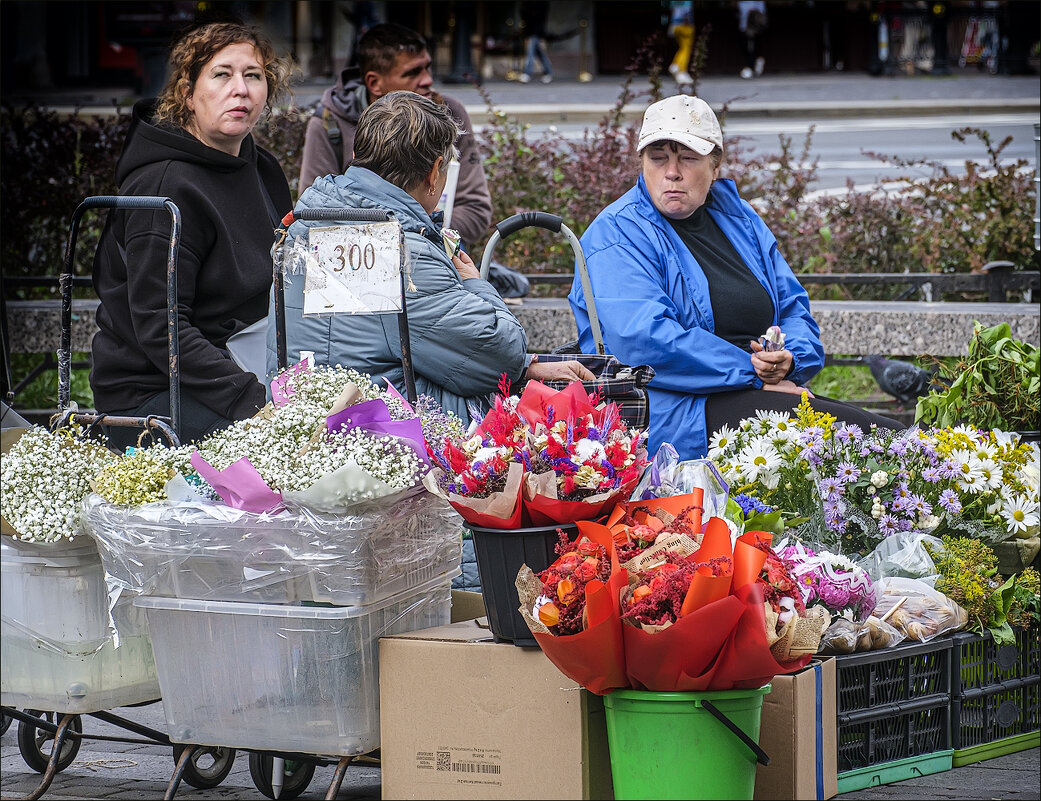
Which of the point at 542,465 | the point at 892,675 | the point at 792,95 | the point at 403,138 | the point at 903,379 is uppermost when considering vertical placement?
the point at 792,95

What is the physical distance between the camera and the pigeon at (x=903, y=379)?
5.81 m

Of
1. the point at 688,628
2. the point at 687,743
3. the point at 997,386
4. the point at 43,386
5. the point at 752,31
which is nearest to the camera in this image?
the point at 688,628

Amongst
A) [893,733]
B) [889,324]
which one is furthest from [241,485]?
[889,324]

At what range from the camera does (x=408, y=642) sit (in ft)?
9.67

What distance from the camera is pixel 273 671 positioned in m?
2.97

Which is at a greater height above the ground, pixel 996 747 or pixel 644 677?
pixel 644 677

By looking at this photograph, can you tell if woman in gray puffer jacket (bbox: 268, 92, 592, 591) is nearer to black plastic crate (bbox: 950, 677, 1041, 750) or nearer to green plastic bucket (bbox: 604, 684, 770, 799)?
green plastic bucket (bbox: 604, 684, 770, 799)

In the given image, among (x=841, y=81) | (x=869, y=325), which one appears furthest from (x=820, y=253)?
(x=841, y=81)

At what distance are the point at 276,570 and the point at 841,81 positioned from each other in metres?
22.7

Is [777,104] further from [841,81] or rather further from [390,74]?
[390,74]

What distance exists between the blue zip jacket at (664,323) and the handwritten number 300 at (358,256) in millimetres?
1217

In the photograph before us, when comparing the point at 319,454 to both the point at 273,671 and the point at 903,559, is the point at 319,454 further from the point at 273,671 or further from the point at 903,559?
the point at 903,559

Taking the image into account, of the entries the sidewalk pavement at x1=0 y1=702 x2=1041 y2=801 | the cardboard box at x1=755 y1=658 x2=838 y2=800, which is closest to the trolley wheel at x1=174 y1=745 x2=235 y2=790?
the sidewalk pavement at x1=0 y1=702 x2=1041 y2=801

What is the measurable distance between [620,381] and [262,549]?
128 centimetres
